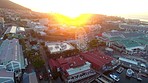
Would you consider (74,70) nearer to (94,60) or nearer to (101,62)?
(94,60)

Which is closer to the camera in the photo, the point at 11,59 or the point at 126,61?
the point at 11,59

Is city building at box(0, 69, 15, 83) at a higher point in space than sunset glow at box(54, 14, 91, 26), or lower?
lower

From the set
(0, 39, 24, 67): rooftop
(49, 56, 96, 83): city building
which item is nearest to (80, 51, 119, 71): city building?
(49, 56, 96, 83): city building

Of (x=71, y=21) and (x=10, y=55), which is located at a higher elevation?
(x=71, y=21)

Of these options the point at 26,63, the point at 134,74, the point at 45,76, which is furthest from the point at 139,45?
the point at 26,63

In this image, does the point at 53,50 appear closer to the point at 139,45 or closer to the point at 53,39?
the point at 53,39

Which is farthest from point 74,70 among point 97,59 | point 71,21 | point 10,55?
point 71,21

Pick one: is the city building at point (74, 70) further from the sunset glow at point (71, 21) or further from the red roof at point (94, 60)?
the sunset glow at point (71, 21)

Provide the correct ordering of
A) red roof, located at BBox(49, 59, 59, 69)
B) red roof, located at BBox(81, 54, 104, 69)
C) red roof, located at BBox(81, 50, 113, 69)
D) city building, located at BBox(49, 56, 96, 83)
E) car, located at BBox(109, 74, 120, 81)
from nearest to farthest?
city building, located at BBox(49, 56, 96, 83) → car, located at BBox(109, 74, 120, 81) → red roof, located at BBox(49, 59, 59, 69) → red roof, located at BBox(81, 54, 104, 69) → red roof, located at BBox(81, 50, 113, 69)

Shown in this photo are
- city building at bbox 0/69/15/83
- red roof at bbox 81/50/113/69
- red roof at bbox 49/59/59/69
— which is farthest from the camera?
red roof at bbox 81/50/113/69

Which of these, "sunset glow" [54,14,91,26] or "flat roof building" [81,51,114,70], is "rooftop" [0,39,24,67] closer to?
"flat roof building" [81,51,114,70]

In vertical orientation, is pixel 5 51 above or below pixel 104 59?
above
